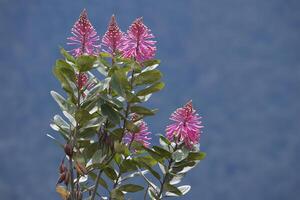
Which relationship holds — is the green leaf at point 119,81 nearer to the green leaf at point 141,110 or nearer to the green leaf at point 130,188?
the green leaf at point 141,110

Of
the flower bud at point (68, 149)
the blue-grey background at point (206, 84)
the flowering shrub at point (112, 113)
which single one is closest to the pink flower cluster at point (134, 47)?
the flowering shrub at point (112, 113)

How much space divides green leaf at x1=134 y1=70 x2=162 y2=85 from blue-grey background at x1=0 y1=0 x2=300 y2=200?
3.62 meters

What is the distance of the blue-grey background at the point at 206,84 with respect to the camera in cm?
477

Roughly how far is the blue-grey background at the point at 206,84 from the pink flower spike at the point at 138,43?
3626 millimetres

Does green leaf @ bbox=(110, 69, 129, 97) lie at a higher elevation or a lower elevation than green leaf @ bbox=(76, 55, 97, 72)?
lower

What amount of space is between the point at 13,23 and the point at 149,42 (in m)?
4.09

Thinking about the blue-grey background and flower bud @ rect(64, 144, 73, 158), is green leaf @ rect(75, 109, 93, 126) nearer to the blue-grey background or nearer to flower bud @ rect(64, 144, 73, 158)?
flower bud @ rect(64, 144, 73, 158)

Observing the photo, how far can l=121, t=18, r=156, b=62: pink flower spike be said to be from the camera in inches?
45.9

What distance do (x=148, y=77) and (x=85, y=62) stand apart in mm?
121

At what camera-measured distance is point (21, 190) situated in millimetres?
4645

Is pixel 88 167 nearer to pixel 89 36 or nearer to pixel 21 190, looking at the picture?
pixel 89 36

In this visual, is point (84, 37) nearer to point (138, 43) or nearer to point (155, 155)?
point (138, 43)

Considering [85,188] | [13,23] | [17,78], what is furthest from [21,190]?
[85,188]

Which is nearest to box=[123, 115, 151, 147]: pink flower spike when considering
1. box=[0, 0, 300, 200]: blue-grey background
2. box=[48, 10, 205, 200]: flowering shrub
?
box=[48, 10, 205, 200]: flowering shrub
